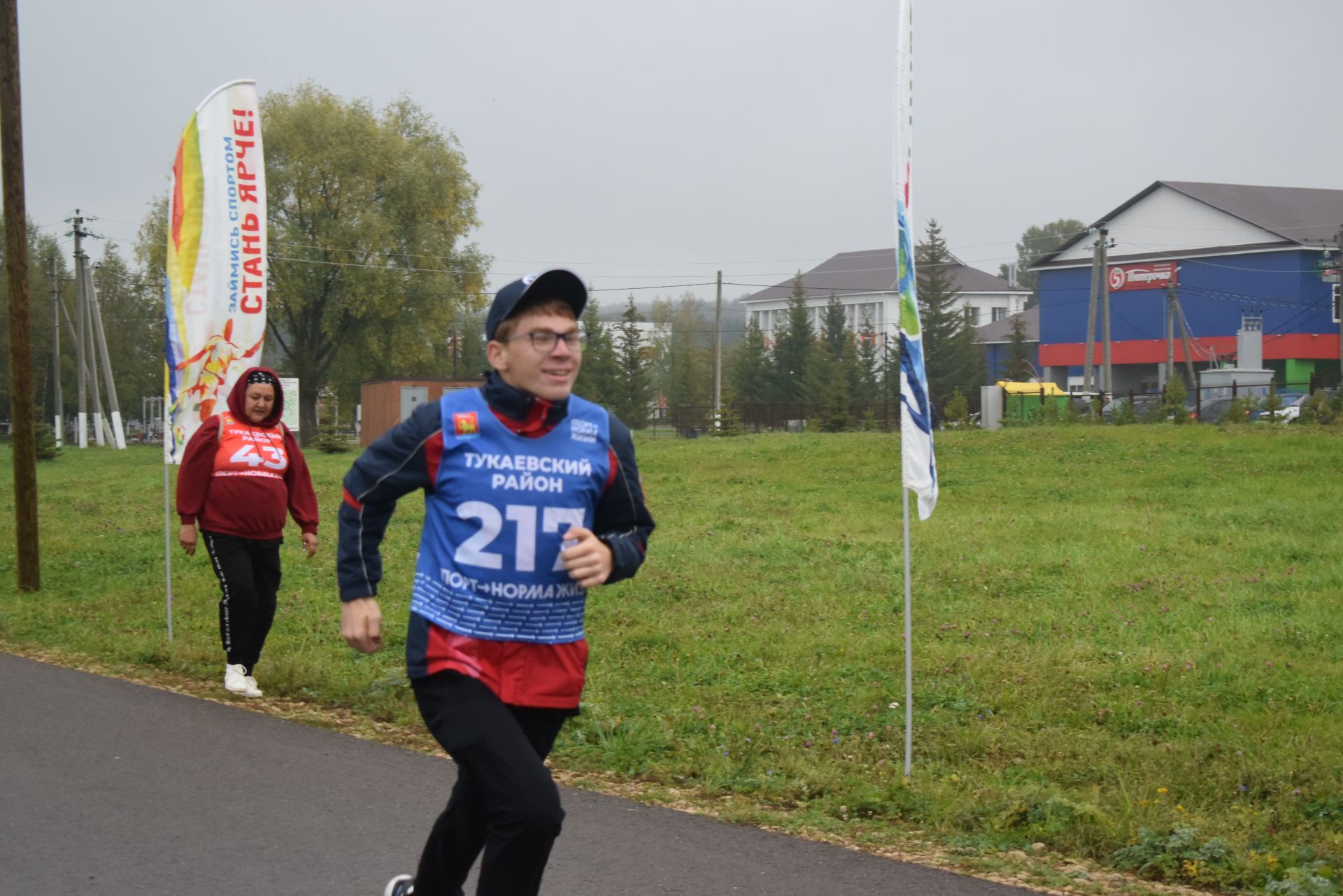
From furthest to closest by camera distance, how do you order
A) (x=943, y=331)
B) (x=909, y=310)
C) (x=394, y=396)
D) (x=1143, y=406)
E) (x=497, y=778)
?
A: (x=943, y=331) → (x=394, y=396) → (x=1143, y=406) → (x=909, y=310) → (x=497, y=778)

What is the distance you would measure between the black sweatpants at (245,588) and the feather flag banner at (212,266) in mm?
2004

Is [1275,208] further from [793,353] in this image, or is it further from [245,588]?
[245,588]

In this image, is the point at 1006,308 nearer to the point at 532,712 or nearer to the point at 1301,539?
the point at 1301,539

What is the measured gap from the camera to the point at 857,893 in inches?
193

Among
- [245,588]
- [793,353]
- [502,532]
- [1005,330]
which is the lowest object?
[245,588]

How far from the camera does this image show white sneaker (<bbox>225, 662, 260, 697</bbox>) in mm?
8719

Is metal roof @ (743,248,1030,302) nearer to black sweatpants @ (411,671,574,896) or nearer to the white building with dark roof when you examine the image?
the white building with dark roof

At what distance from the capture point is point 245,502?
8.34 meters

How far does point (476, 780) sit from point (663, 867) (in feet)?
6.15

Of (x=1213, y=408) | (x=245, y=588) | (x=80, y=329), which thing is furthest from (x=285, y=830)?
(x=80, y=329)

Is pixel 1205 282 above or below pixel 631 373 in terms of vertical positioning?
above

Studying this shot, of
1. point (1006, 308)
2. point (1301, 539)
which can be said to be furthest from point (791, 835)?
point (1006, 308)

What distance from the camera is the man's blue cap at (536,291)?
12.2 ft

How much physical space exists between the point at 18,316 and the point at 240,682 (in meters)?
6.88
